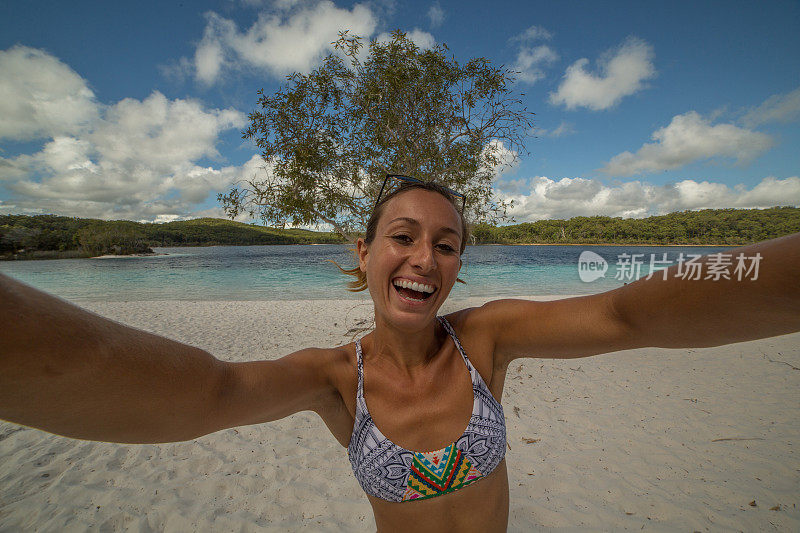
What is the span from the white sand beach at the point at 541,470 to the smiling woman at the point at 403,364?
219 cm

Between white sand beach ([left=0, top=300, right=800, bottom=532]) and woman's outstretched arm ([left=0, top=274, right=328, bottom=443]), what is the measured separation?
9.46ft

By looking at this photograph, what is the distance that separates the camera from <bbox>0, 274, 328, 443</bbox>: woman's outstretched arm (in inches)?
23.6

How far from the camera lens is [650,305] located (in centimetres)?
102

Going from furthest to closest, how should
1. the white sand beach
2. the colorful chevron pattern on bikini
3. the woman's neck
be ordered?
the white sand beach → the woman's neck → the colorful chevron pattern on bikini

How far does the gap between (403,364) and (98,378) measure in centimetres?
132

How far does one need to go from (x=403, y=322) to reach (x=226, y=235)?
13245 centimetres

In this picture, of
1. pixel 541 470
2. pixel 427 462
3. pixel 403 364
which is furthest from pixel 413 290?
pixel 541 470

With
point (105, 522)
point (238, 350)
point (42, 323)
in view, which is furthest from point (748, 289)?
point (238, 350)

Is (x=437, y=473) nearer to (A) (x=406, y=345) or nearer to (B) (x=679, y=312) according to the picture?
(A) (x=406, y=345)

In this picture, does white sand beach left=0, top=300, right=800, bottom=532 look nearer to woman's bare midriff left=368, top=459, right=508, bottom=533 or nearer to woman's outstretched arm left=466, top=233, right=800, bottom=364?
woman's bare midriff left=368, top=459, right=508, bottom=533

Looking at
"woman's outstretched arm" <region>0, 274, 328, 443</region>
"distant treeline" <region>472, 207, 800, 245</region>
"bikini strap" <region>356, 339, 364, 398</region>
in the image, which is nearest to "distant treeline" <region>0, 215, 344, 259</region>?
"bikini strap" <region>356, 339, 364, 398</region>

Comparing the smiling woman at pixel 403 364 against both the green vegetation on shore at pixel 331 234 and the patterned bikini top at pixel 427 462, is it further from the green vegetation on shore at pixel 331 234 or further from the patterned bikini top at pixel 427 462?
the green vegetation on shore at pixel 331 234

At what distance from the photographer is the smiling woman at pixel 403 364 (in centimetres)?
69

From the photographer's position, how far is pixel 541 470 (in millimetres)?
3811
